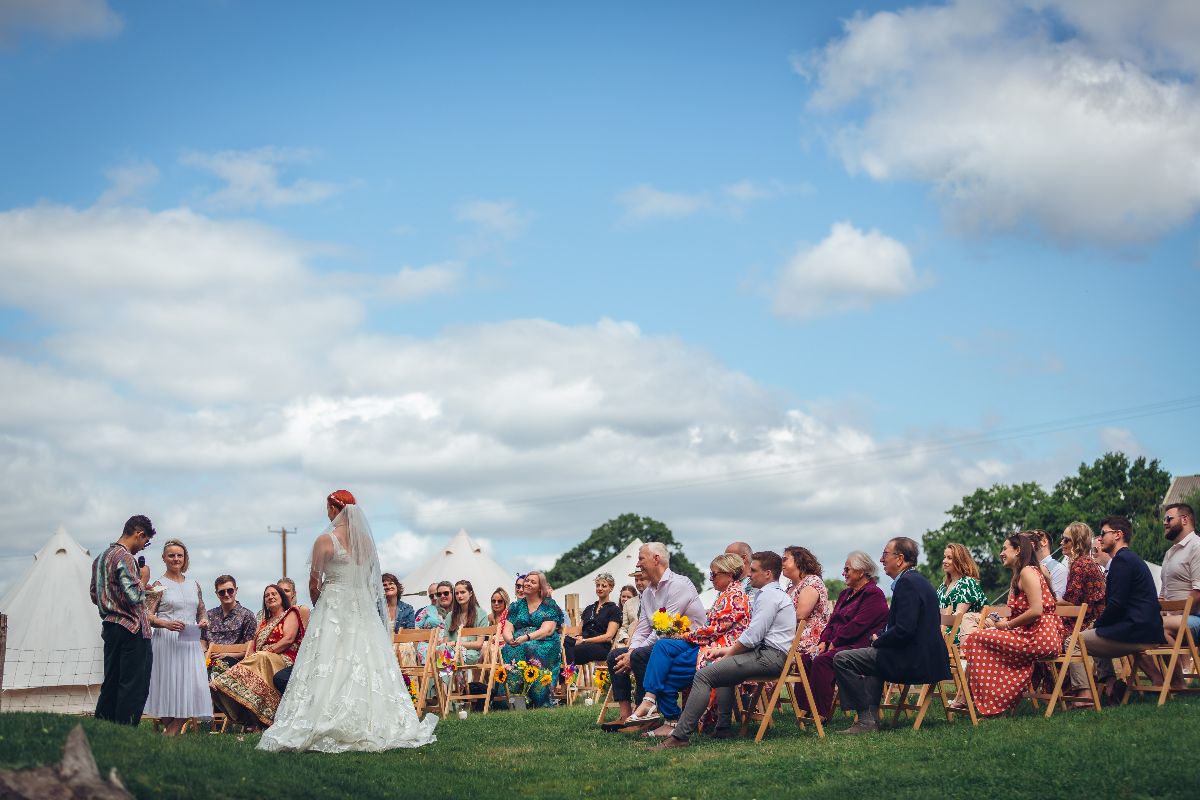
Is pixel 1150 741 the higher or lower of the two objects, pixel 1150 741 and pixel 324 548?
the lower

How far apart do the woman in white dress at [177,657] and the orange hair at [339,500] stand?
8.01 ft

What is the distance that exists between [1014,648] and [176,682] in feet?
25.8

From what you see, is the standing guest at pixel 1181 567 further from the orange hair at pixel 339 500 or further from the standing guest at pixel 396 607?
the standing guest at pixel 396 607

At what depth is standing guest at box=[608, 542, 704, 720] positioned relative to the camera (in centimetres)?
1093

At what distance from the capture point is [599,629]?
14.9 meters

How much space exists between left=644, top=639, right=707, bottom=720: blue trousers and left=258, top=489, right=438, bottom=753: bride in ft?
6.83

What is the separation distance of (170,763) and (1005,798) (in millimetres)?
5047

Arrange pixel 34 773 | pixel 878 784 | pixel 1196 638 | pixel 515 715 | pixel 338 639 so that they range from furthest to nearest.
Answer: pixel 515 715 → pixel 1196 638 → pixel 338 639 → pixel 878 784 → pixel 34 773

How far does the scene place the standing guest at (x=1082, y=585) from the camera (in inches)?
421

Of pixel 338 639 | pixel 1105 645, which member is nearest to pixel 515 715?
pixel 338 639

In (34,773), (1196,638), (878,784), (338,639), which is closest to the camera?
(34,773)

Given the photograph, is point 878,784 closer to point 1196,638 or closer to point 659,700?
point 659,700

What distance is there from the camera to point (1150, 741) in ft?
25.5

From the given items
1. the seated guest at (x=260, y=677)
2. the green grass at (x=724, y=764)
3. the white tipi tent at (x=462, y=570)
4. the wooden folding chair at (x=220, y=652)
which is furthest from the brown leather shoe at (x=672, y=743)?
the white tipi tent at (x=462, y=570)
